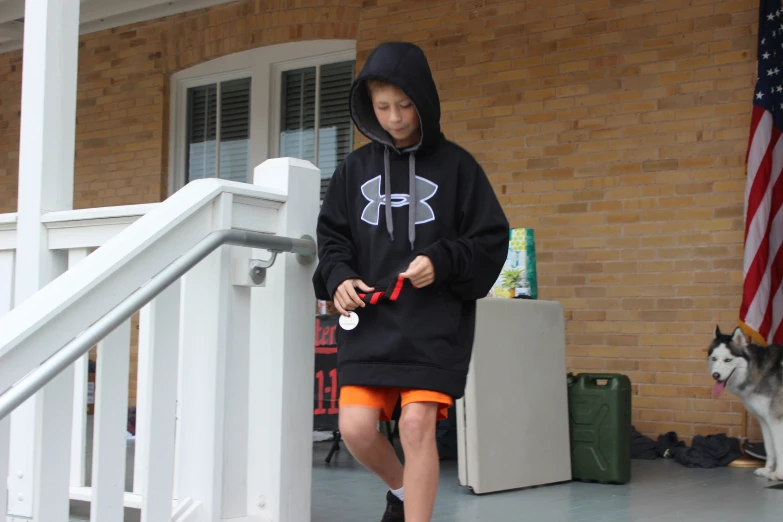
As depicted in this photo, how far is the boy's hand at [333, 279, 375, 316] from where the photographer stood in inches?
98.3

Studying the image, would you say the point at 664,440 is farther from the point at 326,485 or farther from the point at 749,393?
the point at 326,485

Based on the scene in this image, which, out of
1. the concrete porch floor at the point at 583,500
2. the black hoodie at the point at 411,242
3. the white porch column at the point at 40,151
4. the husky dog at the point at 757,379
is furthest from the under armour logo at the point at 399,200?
the husky dog at the point at 757,379

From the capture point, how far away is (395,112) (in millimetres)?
2590

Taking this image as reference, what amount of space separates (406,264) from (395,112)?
403 mm

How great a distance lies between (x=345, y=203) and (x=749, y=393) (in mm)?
2978

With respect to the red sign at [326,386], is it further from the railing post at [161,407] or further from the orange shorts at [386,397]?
the railing post at [161,407]

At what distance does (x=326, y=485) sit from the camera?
4332 millimetres

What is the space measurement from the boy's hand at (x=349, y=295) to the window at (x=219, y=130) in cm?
566

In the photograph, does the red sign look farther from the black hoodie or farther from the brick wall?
the black hoodie

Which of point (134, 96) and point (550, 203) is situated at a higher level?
point (134, 96)

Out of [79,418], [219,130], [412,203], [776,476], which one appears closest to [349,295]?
[412,203]

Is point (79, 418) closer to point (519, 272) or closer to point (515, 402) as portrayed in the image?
point (515, 402)

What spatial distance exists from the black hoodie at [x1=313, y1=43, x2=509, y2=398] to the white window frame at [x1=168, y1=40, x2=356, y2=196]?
4963 mm

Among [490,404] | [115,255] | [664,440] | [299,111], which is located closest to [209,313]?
[115,255]
